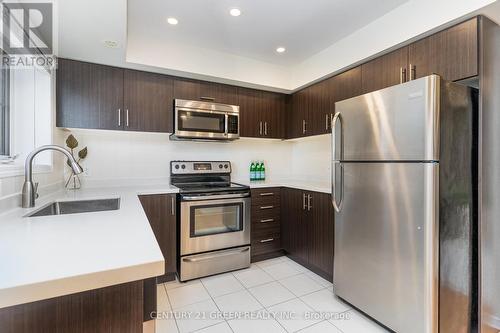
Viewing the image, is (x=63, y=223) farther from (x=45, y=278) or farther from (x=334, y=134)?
(x=334, y=134)

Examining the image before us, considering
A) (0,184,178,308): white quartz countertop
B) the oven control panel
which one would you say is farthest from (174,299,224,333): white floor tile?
the oven control panel

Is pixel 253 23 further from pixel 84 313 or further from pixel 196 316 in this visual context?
pixel 196 316

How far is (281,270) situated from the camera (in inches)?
108

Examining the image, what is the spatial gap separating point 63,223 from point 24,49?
1.52 m

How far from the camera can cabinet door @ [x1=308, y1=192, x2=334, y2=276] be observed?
7.89ft

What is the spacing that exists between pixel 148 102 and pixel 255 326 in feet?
7.72

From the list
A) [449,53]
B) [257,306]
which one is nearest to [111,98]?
[257,306]

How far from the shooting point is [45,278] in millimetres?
577

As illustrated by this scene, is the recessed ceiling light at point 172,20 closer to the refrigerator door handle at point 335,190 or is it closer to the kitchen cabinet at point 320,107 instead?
the kitchen cabinet at point 320,107

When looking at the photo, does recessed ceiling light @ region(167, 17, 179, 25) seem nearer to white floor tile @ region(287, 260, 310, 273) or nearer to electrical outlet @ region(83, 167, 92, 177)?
electrical outlet @ region(83, 167, 92, 177)

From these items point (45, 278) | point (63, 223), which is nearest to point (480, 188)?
point (45, 278)

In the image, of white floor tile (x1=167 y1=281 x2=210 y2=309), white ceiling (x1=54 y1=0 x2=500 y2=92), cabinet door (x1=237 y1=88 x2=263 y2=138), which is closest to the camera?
white ceiling (x1=54 y1=0 x2=500 y2=92)

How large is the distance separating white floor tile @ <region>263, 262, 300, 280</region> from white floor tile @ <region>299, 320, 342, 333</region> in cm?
76

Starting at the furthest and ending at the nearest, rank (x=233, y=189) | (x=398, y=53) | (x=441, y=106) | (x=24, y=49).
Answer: (x=233, y=189)
(x=398, y=53)
(x=24, y=49)
(x=441, y=106)
